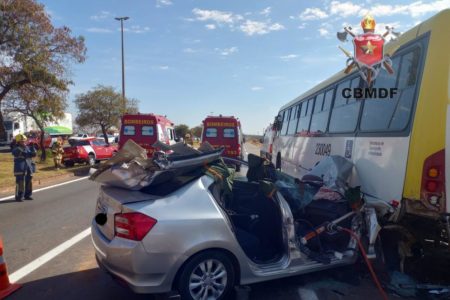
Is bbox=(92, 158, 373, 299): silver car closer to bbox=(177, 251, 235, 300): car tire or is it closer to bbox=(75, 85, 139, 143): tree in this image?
bbox=(177, 251, 235, 300): car tire

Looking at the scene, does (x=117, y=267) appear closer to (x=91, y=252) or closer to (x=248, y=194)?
(x=248, y=194)

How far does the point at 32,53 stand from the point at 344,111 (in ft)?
55.4

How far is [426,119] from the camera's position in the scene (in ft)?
14.1

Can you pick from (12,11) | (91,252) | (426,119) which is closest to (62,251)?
(91,252)

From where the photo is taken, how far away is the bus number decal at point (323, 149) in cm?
779

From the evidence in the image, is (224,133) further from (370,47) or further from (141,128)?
(370,47)

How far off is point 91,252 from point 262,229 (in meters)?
2.82

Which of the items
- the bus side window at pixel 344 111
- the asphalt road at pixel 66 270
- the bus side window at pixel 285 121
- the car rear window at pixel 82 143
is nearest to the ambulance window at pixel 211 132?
the bus side window at pixel 285 121

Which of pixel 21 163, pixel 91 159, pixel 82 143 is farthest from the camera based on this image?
pixel 91 159

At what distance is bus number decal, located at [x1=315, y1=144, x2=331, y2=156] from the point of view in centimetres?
779

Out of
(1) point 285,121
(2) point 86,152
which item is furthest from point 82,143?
(1) point 285,121

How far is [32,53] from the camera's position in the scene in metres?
19.1

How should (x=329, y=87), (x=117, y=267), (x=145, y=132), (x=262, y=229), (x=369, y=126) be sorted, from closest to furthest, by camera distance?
(x=117, y=267) → (x=262, y=229) → (x=369, y=126) → (x=329, y=87) → (x=145, y=132)

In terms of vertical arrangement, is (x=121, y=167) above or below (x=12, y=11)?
below
